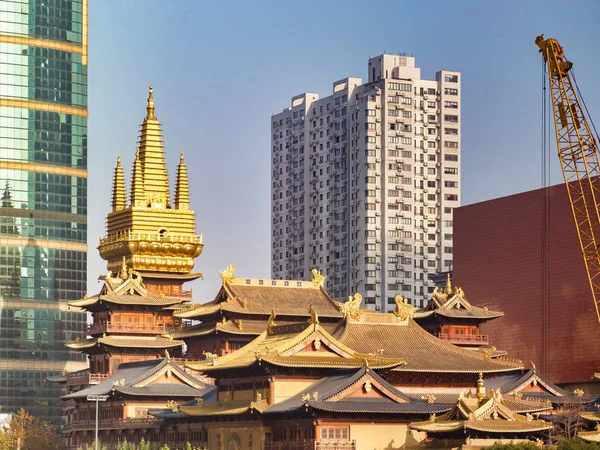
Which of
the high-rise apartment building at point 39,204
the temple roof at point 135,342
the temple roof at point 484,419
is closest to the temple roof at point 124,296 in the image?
the temple roof at point 135,342

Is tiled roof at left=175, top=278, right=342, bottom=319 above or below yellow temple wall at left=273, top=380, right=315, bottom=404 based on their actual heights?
above

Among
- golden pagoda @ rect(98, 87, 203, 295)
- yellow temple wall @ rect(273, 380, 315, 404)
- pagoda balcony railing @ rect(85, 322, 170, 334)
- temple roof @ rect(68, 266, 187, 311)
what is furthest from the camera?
golden pagoda @ rect(98, 87, 203, 295)

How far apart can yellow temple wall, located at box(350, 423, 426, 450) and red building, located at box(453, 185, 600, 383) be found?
43.4 m

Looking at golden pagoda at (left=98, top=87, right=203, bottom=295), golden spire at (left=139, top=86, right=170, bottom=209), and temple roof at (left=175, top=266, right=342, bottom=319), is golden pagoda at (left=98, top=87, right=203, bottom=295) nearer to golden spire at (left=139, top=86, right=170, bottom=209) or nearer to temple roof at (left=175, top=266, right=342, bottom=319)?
golden spire at (left=139, top=86, right=170, bottom=209)

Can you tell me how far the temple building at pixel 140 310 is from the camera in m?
127

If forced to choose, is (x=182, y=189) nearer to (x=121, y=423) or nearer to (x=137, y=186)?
(x=137, y=186)

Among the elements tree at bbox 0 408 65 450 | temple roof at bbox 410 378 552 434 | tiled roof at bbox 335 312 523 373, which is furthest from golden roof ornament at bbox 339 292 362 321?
tree at bbox 0 408 65 450

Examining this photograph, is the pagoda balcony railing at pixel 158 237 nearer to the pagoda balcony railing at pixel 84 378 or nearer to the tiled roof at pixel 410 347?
the pagoda balcony railing at pixel 84 378

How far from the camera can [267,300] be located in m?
134

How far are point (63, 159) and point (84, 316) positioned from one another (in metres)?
18.9

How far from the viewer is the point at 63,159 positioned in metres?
187

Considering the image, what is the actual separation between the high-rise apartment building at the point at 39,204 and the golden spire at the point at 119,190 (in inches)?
1015

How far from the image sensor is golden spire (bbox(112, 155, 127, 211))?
158 meters

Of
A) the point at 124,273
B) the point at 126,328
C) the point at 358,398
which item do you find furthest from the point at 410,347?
the point at 124,273
